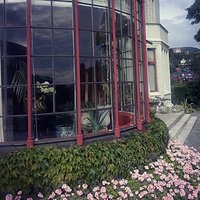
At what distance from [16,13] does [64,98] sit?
1541 millimetres

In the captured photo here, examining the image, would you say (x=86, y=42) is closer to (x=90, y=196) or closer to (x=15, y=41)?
(x=15, y=41)

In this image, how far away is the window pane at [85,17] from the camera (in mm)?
5588

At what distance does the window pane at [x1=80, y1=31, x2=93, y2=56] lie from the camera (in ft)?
18.4

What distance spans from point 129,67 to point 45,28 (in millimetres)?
2098

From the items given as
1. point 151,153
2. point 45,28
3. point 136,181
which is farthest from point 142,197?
point 45,28

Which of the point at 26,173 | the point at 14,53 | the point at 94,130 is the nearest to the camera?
the point at 26,173

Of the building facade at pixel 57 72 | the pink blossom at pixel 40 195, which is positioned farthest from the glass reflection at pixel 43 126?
the pink blossom at pixel 40 195

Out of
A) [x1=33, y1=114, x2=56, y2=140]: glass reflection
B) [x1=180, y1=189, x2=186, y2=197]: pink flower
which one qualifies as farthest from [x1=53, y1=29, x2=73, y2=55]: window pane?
[x1=180, y1=189, x2=186, y2=197]: pink flower

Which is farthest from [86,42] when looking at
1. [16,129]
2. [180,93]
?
[180,93]

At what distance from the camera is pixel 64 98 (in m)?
5.23

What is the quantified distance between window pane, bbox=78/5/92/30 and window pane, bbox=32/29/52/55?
0.65 meters

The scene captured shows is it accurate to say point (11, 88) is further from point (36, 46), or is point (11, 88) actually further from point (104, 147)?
point (104, 147)

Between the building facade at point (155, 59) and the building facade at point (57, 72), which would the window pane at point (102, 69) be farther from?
the building facade at point (155, 59)

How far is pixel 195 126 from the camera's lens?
13.0 metres
